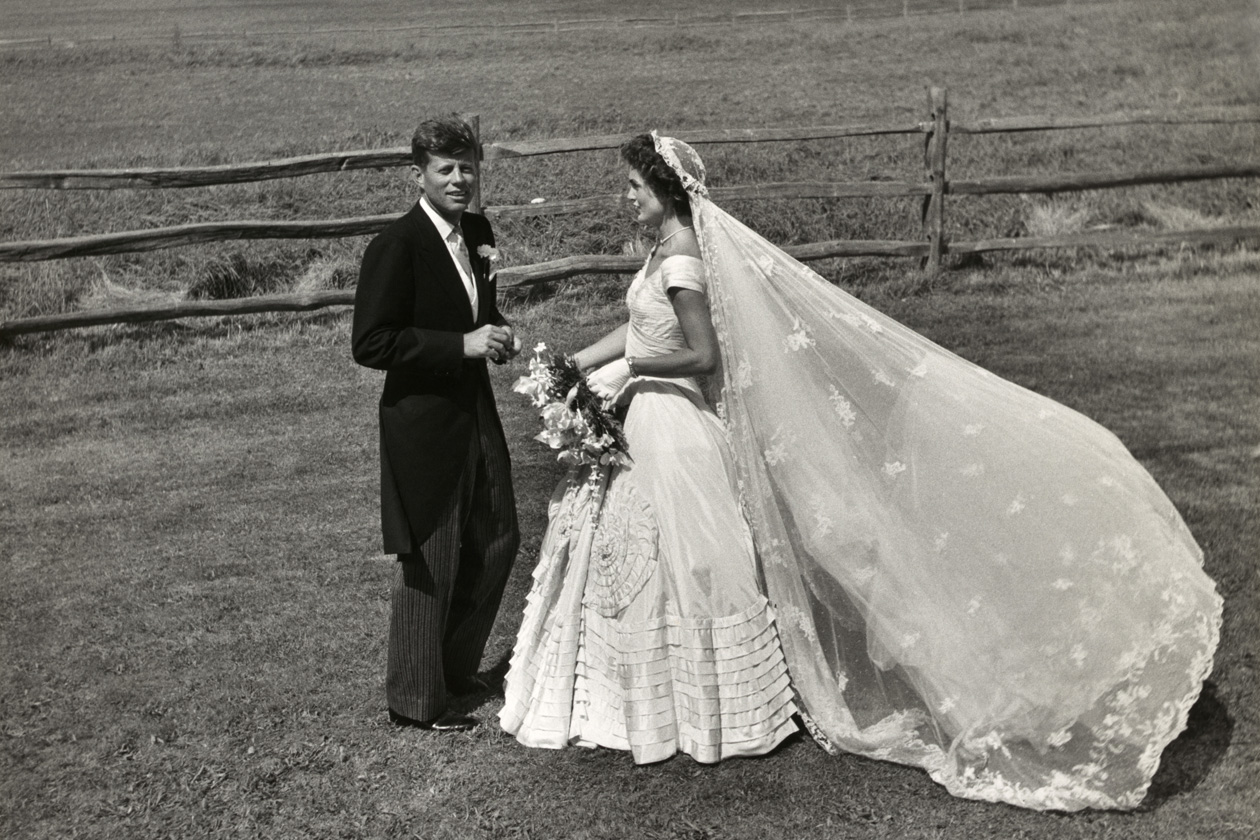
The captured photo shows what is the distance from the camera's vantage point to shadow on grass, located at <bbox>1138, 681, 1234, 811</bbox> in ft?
12.5

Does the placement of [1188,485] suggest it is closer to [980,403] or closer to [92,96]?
[980,403]

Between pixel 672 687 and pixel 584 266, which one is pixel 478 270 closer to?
pixel 672 687

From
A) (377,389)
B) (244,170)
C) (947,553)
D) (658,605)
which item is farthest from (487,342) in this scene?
(244,170)

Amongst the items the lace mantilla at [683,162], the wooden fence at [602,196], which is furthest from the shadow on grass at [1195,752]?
the wooden fence at [602,196]

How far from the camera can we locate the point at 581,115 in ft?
42.4

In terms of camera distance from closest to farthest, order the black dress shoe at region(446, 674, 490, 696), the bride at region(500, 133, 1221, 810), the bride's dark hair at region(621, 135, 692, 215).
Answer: the bride at region(500, 133, 1221, 810) < the bride's dark hair at region(621, 135, 692, 215) < the black dress shoe at region(446, 674, 490, 696)

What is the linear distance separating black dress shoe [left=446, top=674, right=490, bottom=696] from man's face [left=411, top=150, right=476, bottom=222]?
1747 mm

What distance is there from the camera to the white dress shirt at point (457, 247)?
13.3 feet

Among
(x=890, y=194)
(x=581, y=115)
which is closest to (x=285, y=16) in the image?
(x=581, y=115)

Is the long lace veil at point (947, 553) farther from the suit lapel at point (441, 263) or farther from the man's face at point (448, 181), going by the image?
the suit lapel at point (441, 263)

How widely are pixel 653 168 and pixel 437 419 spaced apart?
111 centimetres

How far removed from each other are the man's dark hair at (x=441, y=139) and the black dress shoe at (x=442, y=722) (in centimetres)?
195

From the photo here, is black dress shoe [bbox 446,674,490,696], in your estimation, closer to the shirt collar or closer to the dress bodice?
the dress bodice

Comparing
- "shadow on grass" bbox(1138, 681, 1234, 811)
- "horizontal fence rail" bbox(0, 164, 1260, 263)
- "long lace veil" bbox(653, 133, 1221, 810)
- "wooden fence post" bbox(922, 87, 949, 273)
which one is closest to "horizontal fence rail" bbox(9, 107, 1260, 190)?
"wooden fence post" bbox(922, 87, 949, 273)
